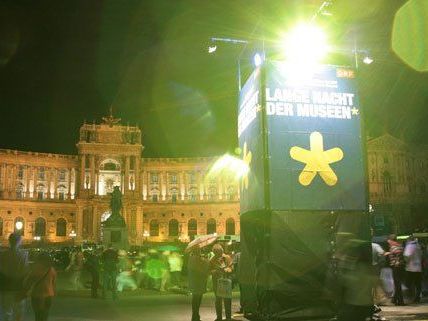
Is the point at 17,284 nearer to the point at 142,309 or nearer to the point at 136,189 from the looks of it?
the point at 142,309

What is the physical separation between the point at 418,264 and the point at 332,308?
531cm

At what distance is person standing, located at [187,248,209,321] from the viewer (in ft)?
34.8

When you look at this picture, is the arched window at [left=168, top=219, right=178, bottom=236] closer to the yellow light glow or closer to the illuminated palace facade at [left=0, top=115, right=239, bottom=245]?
the illuminated palace facade at [left=0, top=115, right=239, bottom=245]

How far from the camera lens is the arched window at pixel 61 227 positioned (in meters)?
82.2

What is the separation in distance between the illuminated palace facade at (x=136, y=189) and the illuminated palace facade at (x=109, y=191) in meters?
0.16

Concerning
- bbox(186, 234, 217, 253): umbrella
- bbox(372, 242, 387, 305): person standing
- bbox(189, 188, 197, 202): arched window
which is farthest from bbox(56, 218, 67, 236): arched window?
bbox(372, 242, 387, 305): person standing

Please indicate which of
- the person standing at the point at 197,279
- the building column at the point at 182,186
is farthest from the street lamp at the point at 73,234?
the person standing at the point at 197,279

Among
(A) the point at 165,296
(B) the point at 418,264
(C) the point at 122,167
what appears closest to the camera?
(B) the point at 418,264

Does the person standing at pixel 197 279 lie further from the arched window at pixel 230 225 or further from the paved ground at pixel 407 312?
the arched window at pixel 230 225

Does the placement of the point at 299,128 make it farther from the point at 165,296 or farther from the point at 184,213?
the point at 184,213

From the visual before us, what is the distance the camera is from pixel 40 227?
8088cm

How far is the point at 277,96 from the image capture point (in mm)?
10148

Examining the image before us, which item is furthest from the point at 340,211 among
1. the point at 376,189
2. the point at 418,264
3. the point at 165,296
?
the point at 376,189

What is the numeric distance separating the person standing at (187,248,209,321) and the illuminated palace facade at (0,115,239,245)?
226ft
